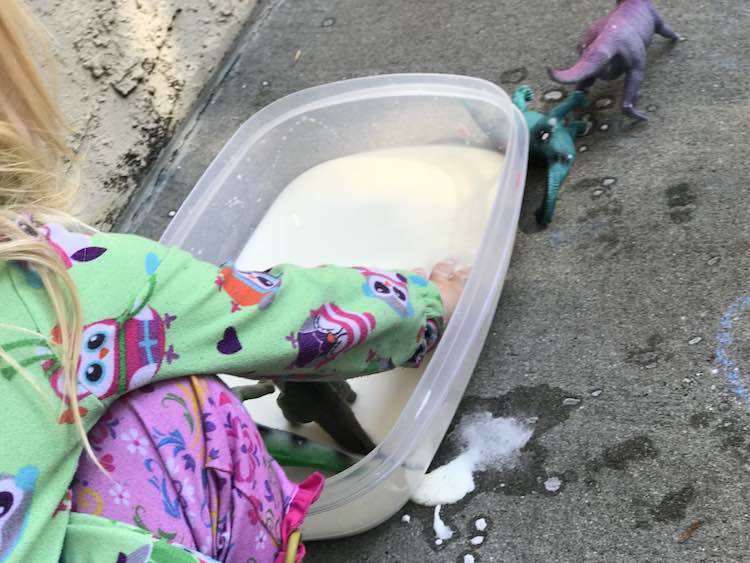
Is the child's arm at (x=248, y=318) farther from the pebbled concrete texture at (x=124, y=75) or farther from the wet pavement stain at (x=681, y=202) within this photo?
the pebbled concrete texture at (x=124, y=75)

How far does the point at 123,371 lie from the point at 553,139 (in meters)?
0.64

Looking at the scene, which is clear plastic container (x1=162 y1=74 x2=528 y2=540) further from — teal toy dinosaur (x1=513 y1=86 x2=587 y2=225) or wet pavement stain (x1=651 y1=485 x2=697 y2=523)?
wet pavement stain (x1=651 y1=485 x2=697 y2=523)

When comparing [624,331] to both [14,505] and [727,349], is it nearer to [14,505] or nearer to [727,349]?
[727,349]

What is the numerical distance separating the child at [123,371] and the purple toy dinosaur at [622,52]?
1.73ft

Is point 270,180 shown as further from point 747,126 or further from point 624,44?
point 747,126

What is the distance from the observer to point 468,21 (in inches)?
48.3

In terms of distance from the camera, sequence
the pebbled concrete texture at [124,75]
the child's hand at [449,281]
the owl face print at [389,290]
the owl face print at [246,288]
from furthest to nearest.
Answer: the pebbled concrete texture at [124,75], the child's hand at [449,281], the owl face print at [389,290], the owl face print at [246,288]

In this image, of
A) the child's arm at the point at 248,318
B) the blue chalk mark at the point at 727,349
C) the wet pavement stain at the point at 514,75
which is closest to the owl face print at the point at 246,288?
the child's arm at the point at 248,318

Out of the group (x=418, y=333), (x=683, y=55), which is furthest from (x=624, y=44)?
(x=418, y=333)

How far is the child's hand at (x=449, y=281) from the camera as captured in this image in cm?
86

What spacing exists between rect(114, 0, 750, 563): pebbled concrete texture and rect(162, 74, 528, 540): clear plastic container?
0.20ft

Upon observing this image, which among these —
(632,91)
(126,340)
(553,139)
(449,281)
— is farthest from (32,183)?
(632,91)

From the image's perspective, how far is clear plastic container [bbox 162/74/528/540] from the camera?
735 millimetres

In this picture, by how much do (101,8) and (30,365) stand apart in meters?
0.83
